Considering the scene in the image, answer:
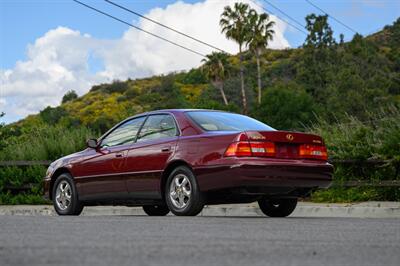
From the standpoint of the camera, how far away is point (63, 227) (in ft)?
24.6

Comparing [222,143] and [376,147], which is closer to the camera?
[222,143]

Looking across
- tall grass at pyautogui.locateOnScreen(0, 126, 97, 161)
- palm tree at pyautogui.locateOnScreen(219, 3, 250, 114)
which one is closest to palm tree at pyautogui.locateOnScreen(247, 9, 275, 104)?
palm tree at pyautogui.locateOnScreen(219, 3, 250, 114)

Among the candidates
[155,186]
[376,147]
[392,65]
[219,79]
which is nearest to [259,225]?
[155,186]

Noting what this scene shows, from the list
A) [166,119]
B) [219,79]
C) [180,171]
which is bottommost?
[180,171]

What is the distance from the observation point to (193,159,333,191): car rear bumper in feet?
29.6

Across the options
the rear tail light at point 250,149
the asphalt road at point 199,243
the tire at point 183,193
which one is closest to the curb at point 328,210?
the tire at point 183,193

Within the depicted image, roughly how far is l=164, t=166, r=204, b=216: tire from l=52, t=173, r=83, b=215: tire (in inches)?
81.6

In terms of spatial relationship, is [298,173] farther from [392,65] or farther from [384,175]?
[392,65]

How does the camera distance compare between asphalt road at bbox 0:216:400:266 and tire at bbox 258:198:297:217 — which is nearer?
asphalt road at bbox 0:216:400:266

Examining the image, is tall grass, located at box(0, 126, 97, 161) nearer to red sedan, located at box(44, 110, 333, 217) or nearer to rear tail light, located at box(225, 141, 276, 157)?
red sedan, located at box(44, 110, 333, 217)

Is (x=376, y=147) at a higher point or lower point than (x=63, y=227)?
higher

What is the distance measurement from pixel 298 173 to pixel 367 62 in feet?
213

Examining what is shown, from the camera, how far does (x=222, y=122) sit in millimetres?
9992

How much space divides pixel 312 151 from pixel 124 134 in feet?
9.42
